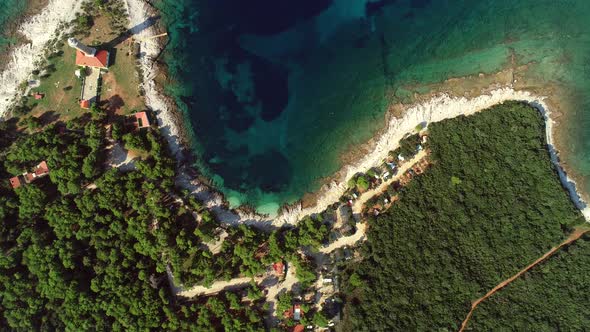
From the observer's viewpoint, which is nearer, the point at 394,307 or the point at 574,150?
the point at 394,307

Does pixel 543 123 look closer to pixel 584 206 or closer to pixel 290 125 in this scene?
pixel 584 206

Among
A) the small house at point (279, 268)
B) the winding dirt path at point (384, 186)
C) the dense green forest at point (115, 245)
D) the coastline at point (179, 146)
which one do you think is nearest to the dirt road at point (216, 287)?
the dense green forest at point (115, 245)

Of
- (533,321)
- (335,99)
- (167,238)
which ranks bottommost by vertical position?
(533,321)

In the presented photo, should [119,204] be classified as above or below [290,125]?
below

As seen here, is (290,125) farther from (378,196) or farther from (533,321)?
(533,321)

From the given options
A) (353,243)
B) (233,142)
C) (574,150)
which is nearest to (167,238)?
(233,142)

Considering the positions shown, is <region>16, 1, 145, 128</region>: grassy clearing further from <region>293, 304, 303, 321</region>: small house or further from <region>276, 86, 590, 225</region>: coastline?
<region>293, 304, 303, 321</region>: small house

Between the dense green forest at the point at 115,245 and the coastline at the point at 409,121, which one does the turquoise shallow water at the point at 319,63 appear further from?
the dense green forest at the point at 115,245
